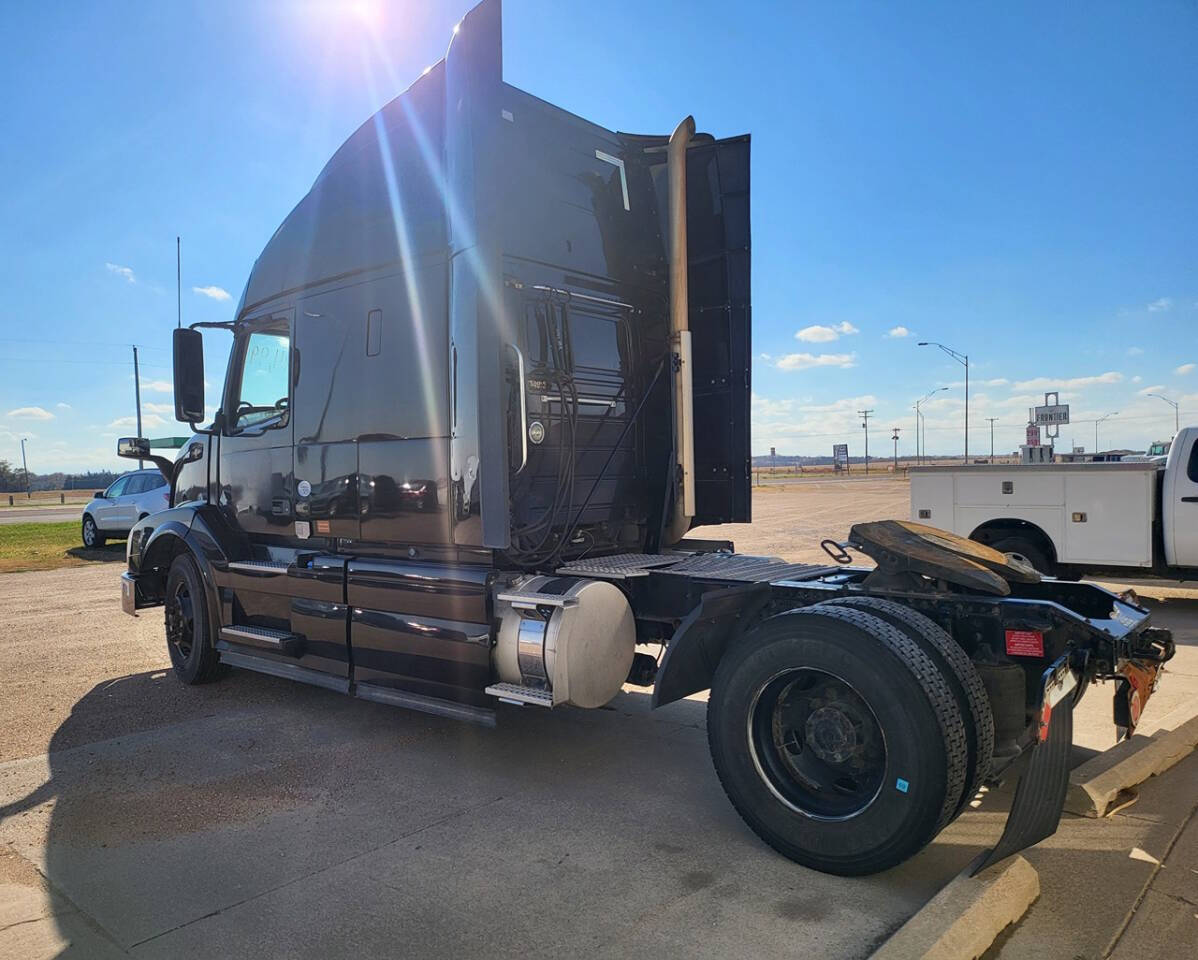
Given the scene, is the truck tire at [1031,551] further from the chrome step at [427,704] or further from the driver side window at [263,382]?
the driver side window at [263,382]

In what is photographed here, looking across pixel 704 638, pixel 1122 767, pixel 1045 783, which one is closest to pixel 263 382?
pixel 704 638

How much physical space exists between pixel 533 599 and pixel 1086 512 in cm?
752

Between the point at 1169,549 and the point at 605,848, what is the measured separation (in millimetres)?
8049

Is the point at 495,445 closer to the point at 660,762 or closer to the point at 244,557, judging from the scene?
the point at 660,762

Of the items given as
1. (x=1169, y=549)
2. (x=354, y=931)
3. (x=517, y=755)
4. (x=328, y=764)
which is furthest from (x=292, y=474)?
(x=1169, y=549)

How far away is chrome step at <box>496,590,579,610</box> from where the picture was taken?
14.0ft

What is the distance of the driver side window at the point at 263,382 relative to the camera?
599 centimetres

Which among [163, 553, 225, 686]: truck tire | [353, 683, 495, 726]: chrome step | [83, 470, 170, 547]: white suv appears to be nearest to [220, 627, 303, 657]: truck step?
[163, 553, 225, 686]: truck tire

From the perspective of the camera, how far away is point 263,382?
→ 625 cm

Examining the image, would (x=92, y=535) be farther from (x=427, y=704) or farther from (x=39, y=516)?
(x=39, y=516)

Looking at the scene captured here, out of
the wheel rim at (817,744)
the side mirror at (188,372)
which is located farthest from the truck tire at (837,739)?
the side mirror at (188,372)

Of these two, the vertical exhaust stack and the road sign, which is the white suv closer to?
the vertical exhaust stack

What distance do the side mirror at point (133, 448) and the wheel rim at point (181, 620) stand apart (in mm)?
1115

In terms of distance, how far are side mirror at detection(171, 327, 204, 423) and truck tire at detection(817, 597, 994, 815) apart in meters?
5.19
